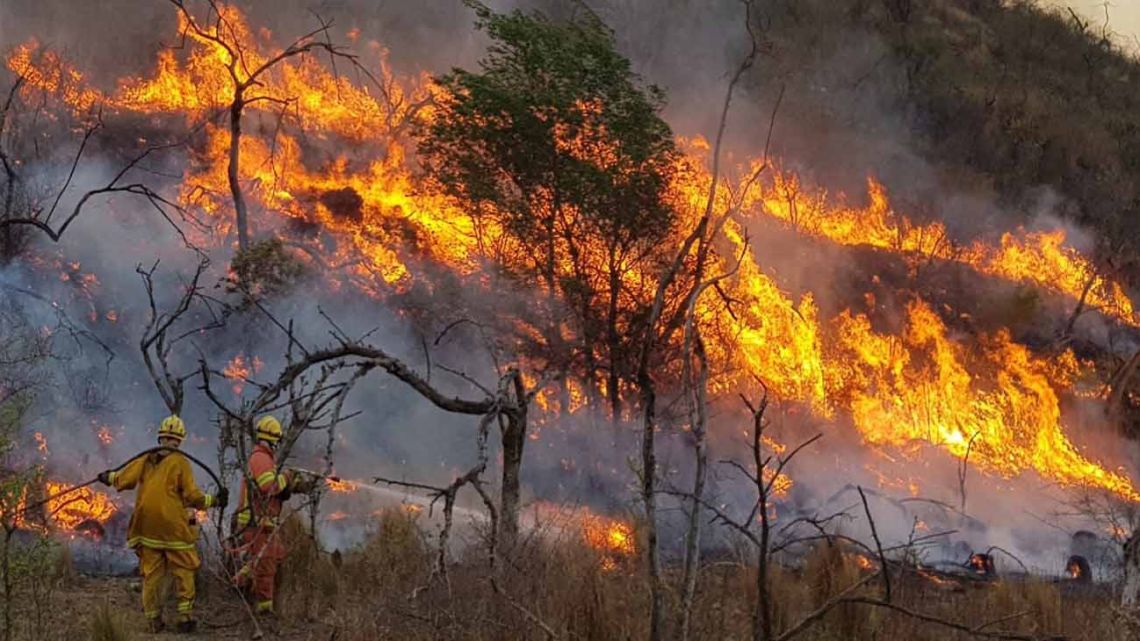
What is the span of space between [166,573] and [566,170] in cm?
923

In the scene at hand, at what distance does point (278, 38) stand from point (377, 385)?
1216 cm

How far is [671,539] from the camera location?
1300cm

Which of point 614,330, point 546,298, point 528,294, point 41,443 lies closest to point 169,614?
point 41,443

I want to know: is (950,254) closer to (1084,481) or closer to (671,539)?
(1084,481)

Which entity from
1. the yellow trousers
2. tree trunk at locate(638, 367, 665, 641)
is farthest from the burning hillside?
tree trunk at locate(638, 367, 665, 641)

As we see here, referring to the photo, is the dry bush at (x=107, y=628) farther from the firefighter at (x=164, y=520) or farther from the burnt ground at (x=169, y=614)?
the firefighter at (x=164, y=520)

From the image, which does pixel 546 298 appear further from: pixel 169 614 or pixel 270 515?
pixel 270 515

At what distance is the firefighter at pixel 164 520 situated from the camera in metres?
6.67

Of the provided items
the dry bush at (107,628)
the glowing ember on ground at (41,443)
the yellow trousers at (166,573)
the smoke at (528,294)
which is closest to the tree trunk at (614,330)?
the smoke at (528,294)

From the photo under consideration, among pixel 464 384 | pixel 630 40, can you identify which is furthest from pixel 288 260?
pixel 630 40

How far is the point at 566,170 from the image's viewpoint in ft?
47.6

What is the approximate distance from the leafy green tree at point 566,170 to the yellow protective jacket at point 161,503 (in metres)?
7.84

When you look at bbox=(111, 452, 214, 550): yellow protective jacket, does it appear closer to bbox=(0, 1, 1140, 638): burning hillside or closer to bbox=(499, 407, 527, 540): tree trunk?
bbox=(0, 1, 1140, 638): burning hillside

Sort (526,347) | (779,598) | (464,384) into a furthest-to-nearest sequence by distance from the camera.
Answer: (464,384), (526,347), (779,598)
